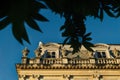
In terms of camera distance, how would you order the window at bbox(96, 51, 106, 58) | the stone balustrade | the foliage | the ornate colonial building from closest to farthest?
the foliage
the ornate colonial building
the stone balustrade
the window at bbox(96, 51, 106, 58)

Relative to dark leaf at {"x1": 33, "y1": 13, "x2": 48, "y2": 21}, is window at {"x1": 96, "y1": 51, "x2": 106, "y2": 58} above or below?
above

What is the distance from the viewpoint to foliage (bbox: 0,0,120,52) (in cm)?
288

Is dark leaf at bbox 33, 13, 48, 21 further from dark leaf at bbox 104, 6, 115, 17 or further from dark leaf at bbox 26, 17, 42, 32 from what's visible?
dark leaf at bbox 104, 6, 115, 17

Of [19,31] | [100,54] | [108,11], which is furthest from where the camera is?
[100,54]

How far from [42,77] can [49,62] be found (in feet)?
5.96

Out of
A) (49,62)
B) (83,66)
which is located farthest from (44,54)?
(83,66)

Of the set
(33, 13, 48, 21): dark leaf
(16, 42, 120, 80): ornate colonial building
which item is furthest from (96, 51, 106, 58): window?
(33, 13, 48, 21): dark leaf

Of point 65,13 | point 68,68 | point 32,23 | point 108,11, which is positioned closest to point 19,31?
point 32,23

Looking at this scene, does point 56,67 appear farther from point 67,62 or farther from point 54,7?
point 54,7

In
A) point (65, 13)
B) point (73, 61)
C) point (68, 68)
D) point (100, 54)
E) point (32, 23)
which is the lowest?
point (68, 68)

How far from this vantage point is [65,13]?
3775mm

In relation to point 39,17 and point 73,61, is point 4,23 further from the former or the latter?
point 73,61

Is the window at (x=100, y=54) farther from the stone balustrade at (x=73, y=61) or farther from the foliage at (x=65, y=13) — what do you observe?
the foliage at (x=65, y=13)

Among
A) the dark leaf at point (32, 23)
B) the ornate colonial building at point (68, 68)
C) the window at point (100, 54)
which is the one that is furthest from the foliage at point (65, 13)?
the window at point (100, 54)
